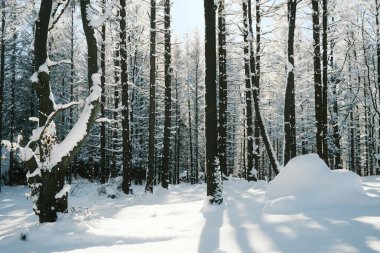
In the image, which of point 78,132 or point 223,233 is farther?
point 78,132

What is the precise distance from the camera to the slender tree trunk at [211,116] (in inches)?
372

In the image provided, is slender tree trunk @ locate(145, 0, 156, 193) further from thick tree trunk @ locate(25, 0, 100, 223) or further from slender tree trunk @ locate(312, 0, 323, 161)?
thick tree trunk @ locate(25, 0, 100, 223)

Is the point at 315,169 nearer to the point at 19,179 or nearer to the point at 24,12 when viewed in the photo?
the point at 24,12

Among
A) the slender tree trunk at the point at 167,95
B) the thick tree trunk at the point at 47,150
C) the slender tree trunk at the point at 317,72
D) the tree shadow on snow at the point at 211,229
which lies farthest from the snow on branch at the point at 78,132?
the slender tree trunk at the point at 317,72

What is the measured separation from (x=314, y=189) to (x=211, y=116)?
3.40m

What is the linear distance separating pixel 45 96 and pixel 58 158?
148cm

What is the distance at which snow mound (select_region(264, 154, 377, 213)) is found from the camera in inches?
269

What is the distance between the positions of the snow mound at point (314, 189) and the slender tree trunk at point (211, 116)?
1975mm

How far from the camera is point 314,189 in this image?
283 inches

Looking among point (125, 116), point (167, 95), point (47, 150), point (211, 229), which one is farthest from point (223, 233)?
point (167, 95)

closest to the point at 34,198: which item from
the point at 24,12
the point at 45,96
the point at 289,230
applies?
the point at 45,96

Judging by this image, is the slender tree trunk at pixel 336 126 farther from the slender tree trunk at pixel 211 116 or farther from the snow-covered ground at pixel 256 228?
the snow-covered ground at pixel 256 228

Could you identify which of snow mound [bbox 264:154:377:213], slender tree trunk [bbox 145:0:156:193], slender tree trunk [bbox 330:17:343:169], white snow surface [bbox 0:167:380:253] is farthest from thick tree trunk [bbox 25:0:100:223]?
slender tree trunk [bbox 330:17:343:169]

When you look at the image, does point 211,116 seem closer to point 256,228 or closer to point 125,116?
point 256,228
